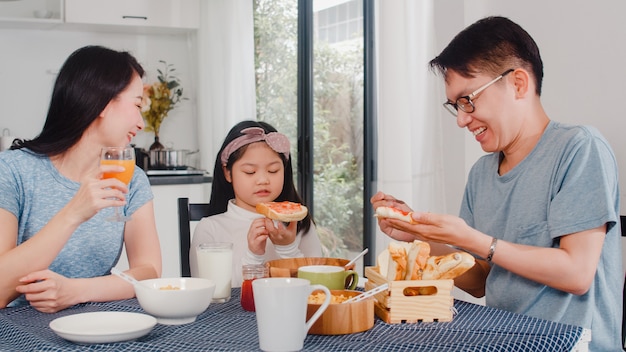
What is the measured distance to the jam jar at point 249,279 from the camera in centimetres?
156

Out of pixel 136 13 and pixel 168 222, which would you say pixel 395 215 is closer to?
pixel 168 222

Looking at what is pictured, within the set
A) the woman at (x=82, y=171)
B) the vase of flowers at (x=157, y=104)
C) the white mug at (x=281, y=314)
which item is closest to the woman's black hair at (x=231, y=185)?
the woman at (x=82, y=171)

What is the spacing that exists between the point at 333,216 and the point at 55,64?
2.25m

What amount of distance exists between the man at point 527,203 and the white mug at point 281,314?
20.2 inches

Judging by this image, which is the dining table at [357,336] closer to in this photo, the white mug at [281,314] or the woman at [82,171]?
the white mug at [281,314]

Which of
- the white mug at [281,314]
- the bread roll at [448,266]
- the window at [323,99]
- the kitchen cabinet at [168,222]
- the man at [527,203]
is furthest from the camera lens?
the kitchen cabinet at [168,222]

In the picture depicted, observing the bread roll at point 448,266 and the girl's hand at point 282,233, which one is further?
the girl's hand at point 282,233

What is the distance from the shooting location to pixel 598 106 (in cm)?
213

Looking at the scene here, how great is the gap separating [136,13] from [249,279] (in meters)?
3.78

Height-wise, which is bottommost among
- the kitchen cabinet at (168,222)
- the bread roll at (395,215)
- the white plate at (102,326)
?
the kitchen cabinet at (168,222)

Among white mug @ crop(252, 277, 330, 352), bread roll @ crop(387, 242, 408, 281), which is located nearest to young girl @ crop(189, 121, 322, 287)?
bread roll @ crop(387, 242, 408, 281)

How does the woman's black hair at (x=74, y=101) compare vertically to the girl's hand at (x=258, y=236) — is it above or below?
above

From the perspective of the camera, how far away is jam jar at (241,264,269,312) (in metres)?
1.56

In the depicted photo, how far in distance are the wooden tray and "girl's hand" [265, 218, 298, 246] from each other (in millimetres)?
762
